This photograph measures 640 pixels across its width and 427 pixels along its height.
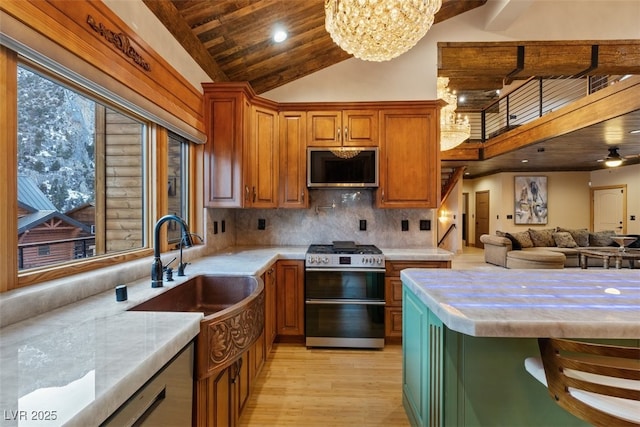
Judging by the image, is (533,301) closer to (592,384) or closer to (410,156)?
(592,384)

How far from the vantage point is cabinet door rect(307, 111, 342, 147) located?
3.07 m

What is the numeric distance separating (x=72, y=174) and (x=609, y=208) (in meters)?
11.9

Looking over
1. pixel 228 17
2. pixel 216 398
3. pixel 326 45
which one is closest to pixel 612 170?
pixel 326 45

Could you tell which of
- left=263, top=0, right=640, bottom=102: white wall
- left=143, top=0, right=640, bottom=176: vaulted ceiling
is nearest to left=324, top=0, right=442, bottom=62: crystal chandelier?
left=143, top=0, right=640, bottom=176: vaulted ceiling

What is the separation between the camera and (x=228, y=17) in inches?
90.8

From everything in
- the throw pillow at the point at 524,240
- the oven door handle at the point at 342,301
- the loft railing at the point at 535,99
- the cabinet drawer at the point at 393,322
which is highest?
the loft railing at the point at 535,99

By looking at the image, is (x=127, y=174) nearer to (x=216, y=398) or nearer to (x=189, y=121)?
(x=189, y=121)

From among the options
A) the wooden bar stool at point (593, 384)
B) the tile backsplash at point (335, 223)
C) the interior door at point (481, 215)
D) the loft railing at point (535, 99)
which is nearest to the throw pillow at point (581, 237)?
the interior door at point (481, 215)

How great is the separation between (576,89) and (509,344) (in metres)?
8.40

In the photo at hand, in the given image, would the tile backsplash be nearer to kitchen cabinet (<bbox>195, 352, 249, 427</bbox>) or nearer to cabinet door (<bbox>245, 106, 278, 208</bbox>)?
cabinet door (<bbox>245, 106, 278, 208</bbox>)

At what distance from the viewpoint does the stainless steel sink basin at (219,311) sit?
115 cm

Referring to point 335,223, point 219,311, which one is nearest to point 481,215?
point 335,223

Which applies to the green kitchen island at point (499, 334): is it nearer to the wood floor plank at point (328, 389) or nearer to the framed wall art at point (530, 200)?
the wood floor plank at point (328, 389)

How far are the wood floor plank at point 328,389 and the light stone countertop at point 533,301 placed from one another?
38.8 inches
